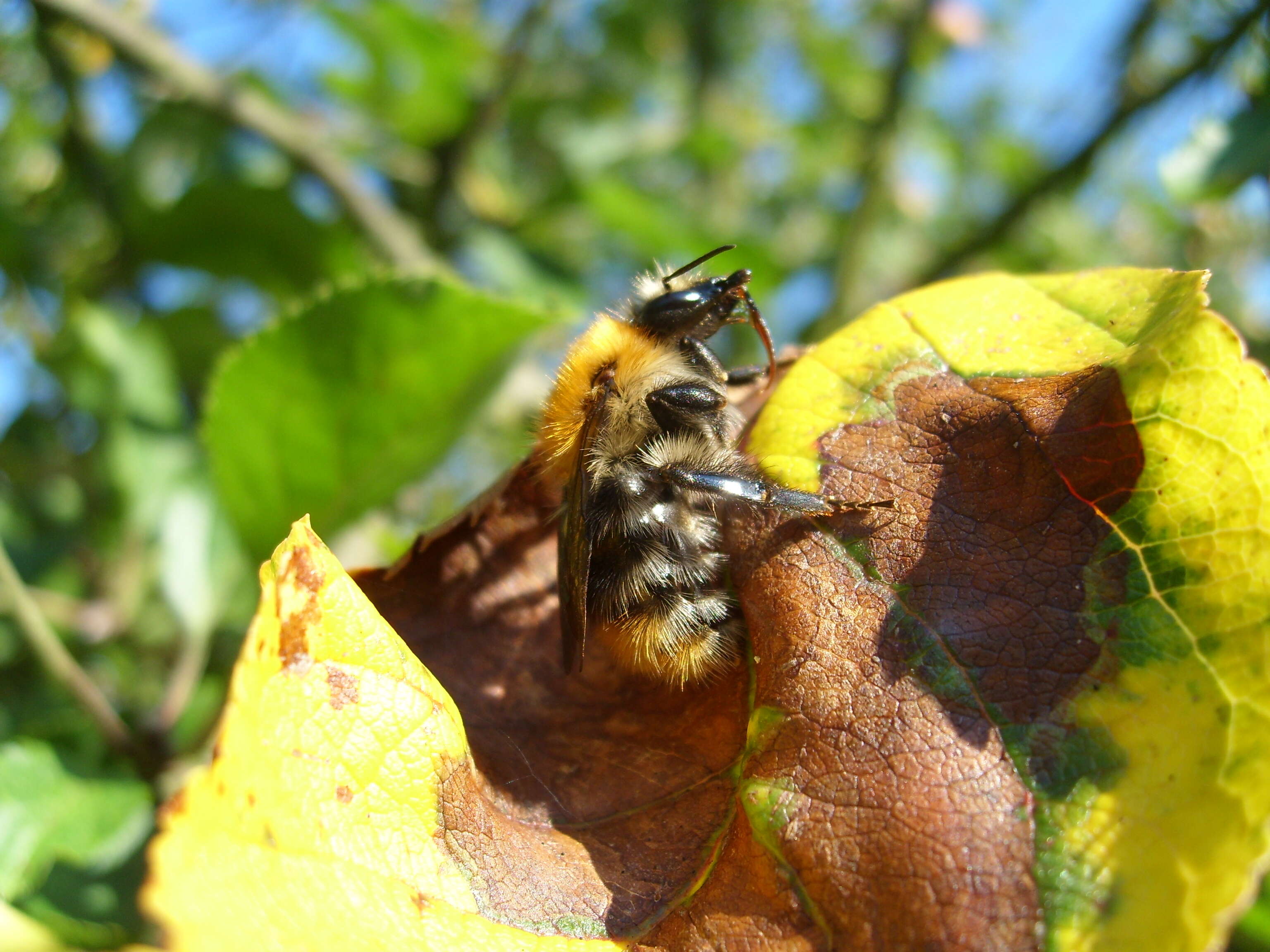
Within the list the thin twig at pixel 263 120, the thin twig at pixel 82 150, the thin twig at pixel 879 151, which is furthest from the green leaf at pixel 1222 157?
the thin twig at pixel 82 150

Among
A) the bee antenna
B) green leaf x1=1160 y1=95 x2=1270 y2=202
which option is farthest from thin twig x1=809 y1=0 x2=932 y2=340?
the bee antenna

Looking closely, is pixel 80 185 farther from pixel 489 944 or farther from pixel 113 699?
pixel 489 944

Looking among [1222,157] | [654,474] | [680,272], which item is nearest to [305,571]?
[654,474]

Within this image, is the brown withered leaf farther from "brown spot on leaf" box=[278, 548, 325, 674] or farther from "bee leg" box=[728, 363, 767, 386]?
"bee leg" box=[728, 363, 767, 386]

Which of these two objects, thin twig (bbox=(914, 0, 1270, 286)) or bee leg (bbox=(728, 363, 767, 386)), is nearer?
bee leg (bbox=(728, 363, 767, 386))

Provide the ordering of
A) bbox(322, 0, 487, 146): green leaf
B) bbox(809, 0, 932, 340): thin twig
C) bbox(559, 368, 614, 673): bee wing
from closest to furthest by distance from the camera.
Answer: bbox(559, 368, 614, 673): bee wing
bbox(322, 0, 487, 146): green leaf
bbox(809, 0, 932, 340): thin twig

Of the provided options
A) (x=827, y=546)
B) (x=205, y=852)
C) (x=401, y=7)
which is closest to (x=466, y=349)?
(x=827, y=546)

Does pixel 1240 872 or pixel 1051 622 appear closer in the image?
pixel 1240 872

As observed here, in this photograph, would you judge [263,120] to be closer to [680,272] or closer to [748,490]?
[680,272]
